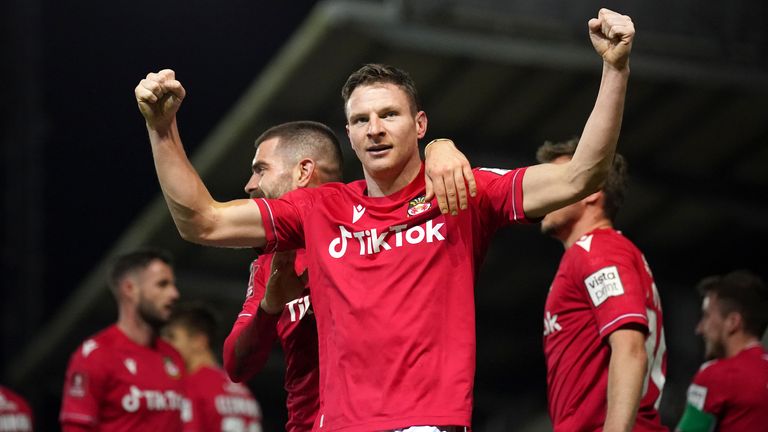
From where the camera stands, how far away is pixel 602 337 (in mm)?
4719

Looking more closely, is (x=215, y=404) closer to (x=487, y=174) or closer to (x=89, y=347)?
(x=89, y=347)

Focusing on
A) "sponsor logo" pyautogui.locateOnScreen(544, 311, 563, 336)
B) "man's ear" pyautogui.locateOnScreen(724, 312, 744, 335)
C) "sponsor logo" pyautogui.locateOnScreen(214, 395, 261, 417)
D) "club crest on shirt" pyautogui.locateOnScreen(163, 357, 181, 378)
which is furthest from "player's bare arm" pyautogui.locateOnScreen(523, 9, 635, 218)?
"sponsor logo" pyautogui.locateOnScreen(214, 395, 261, 417)

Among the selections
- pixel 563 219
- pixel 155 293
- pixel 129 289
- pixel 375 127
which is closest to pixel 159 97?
pixel 375 127

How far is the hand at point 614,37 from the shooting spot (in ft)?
11.9

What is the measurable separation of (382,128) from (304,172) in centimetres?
99

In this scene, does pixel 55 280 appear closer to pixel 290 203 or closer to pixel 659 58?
pixel 659 58

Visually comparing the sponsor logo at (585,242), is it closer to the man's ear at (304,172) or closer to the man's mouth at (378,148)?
Answer: the man's ear at (304,172)

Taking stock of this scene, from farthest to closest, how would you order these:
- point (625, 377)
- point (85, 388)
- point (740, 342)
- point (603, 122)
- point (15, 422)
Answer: point (15, 422) → point (85, 388) → point (740, 342) → point (625, 377) → point (603, 122)

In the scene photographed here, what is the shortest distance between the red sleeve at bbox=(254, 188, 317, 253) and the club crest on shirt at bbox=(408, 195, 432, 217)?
1.12ft

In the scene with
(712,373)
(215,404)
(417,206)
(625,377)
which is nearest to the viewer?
(417,206)

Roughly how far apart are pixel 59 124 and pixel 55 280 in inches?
84.5

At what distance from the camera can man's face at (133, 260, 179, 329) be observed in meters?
8.22

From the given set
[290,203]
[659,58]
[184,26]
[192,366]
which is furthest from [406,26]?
[290,203]

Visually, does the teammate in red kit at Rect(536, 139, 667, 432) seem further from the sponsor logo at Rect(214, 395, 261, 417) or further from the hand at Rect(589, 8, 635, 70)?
the sponsor logo at Rect(214, 395, 261, 417)
